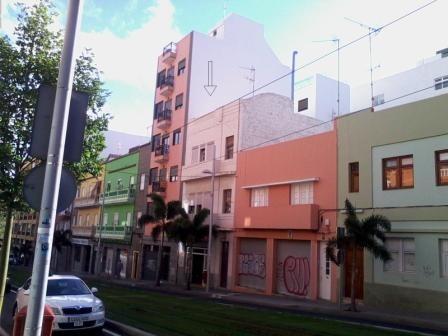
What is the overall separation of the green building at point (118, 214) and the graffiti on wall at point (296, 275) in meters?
23.3

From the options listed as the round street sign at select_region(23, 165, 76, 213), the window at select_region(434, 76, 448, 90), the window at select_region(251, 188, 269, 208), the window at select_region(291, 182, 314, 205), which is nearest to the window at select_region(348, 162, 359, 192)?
the window at select_region(291, 182, 314, 205)

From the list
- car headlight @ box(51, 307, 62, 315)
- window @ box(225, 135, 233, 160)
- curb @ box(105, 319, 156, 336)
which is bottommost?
curb @ box(105, 319, 156, 336)

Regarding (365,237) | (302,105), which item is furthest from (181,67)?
(365,237)

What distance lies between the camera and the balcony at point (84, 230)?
5813 cm

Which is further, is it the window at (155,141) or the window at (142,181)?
the window at (142,181)

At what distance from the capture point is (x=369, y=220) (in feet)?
69.4

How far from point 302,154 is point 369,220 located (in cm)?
820

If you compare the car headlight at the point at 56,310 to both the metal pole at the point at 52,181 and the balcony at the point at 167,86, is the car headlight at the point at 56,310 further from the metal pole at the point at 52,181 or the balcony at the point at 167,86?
the balcony at the point at 167,86

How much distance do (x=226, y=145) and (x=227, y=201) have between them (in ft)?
13.2

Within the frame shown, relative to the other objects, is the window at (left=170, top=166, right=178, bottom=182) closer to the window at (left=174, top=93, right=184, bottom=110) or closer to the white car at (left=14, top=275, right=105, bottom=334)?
the window at (left=174, top=93, right=184, bottom=110)

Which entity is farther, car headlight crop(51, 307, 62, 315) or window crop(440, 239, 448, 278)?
window crop(440, 239, 448, 278)

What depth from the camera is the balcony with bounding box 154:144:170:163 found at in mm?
44062

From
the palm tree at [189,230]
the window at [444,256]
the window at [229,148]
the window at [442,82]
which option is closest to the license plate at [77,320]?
the window at [444,256]

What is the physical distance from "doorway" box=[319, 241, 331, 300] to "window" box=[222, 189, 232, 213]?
9278mm
